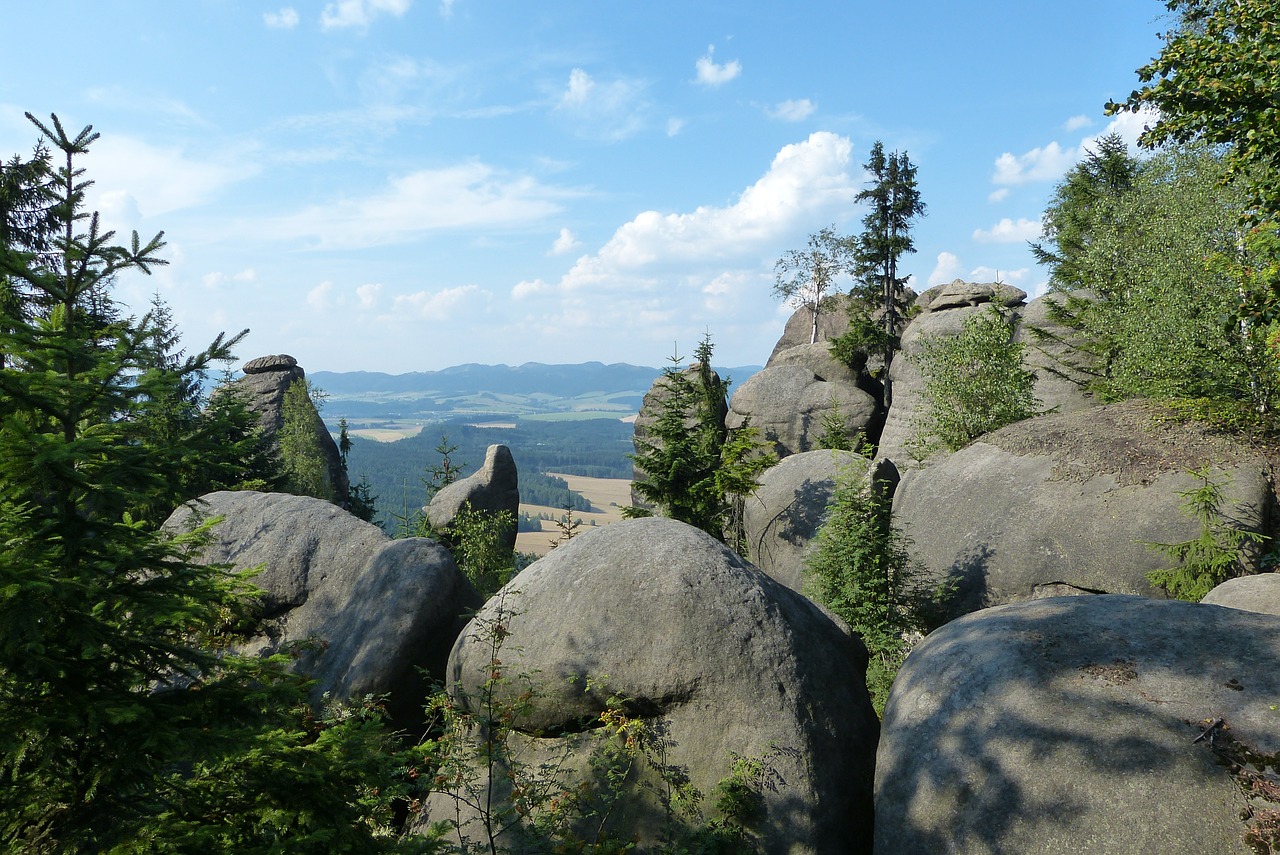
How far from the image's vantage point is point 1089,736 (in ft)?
20.7

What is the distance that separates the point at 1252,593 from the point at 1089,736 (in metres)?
5.96

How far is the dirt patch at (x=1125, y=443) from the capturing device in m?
12.8

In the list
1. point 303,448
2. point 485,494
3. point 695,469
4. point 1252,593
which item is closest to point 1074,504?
point 1252,593

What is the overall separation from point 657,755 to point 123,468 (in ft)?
20.2

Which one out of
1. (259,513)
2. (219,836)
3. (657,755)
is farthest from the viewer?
(259,513)


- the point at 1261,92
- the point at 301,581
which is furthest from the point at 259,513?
the point at 1261,92

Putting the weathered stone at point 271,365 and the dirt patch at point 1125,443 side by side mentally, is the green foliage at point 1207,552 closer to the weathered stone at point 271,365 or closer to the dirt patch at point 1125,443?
the dirt patch at point 1125,443

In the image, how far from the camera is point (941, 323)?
31.9 metres

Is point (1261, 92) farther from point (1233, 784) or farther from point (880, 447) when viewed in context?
point (880, 447)

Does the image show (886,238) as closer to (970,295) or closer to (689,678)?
(970,295)

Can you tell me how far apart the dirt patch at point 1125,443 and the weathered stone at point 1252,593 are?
8.55ft

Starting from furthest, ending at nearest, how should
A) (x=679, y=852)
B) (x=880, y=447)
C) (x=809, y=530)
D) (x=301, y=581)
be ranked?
(x=880, y=447) < (x=809, y=530) < (x=301, y=581) < (x=679, y=852)

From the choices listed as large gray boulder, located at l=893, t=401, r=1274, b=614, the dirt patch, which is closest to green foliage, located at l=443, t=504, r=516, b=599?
large gray boulder, located at l=893, t=401, r=1274, b=614

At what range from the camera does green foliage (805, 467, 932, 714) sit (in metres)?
12.5
